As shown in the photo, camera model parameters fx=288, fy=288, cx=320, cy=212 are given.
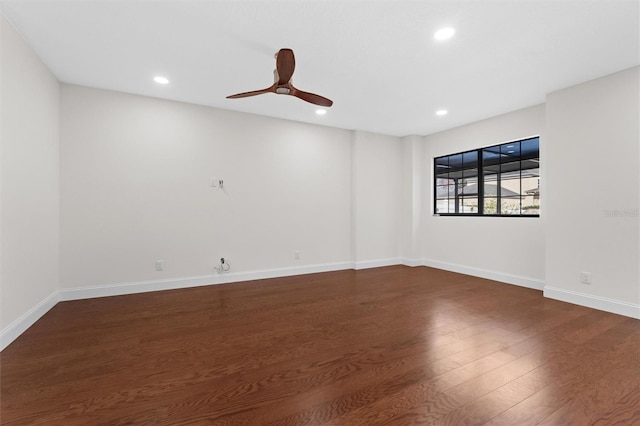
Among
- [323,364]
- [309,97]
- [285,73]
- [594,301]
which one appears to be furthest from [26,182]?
[594,301]

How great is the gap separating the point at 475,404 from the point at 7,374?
290 centimetres

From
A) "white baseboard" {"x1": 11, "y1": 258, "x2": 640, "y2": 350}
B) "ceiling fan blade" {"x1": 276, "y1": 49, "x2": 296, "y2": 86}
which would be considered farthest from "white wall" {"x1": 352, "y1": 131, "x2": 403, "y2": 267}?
"ceiling fan blade" {"x1": 276, "y1": 49, "x2": 296, "y2": 86}

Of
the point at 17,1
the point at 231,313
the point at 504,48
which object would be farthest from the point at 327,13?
the point at 231,313

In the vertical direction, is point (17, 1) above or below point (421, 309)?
above

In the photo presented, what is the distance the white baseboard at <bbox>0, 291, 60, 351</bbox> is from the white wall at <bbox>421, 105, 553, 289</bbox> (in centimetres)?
564

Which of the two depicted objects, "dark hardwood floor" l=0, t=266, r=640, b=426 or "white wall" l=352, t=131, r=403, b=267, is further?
"white wall" l=352, t=131, r=403, b=267

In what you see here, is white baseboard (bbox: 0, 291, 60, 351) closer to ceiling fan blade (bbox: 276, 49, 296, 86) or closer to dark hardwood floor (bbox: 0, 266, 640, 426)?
dark hardwood floor (bbox: 0, 266, 640, 426)

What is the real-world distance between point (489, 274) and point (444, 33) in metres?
3.71

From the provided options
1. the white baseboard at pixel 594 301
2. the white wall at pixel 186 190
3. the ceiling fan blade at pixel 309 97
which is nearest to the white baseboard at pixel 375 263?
the white wall at pixel 186 190

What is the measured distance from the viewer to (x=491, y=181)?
4754 millimetres

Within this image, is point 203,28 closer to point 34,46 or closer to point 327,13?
point 327,13

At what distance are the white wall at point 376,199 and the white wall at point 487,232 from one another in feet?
1.88

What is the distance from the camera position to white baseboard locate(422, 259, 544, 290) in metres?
4.00

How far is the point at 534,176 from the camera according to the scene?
4.19 metres
